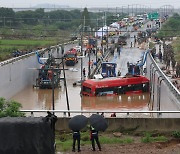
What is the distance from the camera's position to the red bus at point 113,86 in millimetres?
26766

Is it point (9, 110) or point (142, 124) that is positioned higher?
point (9, 110)

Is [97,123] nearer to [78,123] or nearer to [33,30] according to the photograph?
[78,123]

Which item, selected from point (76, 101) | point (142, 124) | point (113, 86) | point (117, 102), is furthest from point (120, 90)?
point (142, 124)

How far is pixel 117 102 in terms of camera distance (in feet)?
84.8

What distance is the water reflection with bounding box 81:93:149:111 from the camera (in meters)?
24.4

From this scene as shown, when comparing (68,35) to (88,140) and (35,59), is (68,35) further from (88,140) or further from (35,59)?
(88,140)

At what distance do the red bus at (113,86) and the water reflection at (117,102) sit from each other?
0.32 m

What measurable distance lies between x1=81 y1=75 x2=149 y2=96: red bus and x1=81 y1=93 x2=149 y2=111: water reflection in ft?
1.05

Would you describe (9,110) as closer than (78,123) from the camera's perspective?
No

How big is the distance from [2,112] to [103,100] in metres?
15.5

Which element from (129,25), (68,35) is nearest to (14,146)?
(68,35)

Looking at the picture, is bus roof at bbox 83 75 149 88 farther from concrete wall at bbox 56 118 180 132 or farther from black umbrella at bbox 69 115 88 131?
black umbrella at bbox 69 115 88 131

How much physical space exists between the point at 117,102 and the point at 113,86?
57.5 inches

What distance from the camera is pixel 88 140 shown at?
11102 mm
